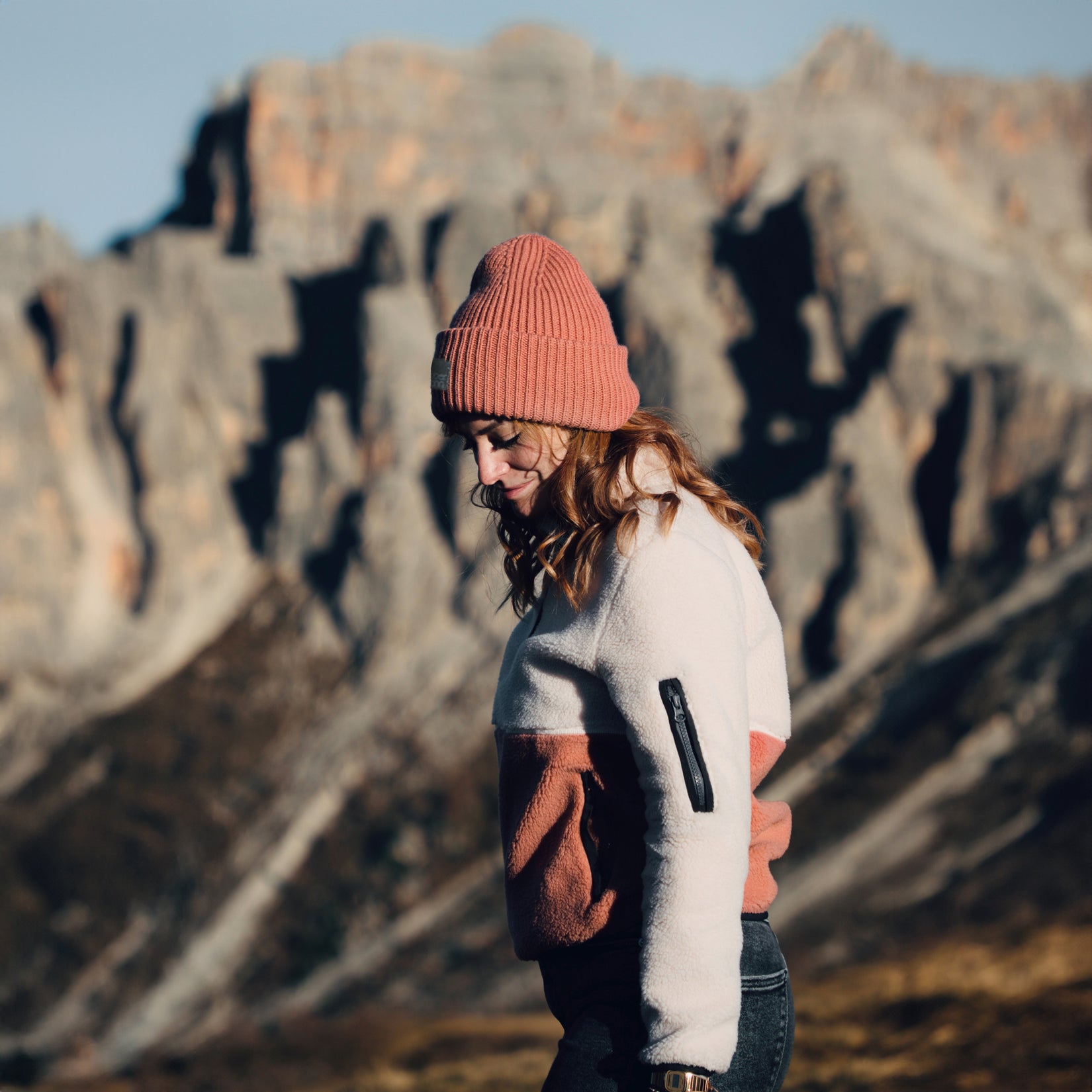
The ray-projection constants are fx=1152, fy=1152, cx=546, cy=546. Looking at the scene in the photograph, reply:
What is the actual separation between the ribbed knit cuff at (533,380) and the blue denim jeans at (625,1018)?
1.54 meters

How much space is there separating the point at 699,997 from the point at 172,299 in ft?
286

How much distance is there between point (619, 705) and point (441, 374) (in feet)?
3.99

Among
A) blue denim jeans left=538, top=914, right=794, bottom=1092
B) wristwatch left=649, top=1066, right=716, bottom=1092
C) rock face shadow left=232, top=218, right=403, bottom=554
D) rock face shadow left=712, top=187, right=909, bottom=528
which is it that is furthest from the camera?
rock face shadow left=232, top=218, right=403, bottom=554

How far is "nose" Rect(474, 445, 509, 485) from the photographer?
3568mm

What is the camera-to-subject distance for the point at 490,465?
3590mm

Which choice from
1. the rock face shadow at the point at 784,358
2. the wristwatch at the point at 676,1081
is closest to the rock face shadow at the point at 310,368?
the rock face shadow at the point at 784,358

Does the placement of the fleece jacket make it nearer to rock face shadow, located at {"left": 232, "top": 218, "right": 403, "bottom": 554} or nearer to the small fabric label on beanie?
the small fabric label on beanie

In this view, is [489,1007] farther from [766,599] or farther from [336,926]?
[766,599]

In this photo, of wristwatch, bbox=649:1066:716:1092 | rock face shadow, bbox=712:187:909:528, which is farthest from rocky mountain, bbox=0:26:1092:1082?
wristwatch, bbox=649:1066:716:1092

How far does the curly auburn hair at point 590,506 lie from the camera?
3.28m

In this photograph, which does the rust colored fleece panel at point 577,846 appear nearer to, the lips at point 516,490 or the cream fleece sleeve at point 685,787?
the cream fleece sleeve at point 685,787

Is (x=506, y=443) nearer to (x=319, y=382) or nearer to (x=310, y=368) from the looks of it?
(x=319, y=382)

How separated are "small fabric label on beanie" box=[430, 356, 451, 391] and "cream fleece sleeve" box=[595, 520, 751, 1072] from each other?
35.1 inches

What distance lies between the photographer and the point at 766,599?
3.54 metres
